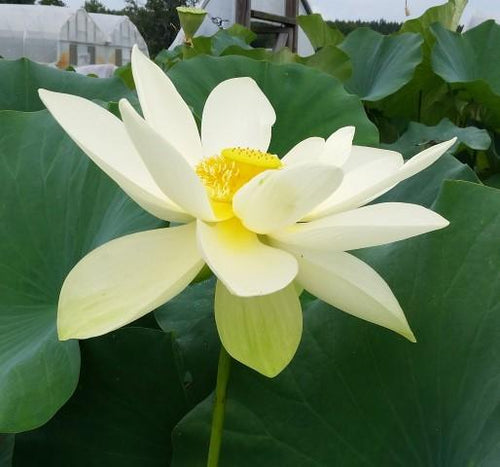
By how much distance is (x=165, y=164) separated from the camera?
0.98 feet

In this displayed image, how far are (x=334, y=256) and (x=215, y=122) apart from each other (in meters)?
0.18

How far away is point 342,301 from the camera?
1.08ft

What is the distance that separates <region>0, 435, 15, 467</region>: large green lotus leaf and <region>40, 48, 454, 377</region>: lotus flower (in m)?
0.29

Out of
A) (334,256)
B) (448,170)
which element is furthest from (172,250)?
(448,170)

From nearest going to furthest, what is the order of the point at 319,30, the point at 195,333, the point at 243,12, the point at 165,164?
the point at 165,164, the point at 195,333, the point at 319,30, the point at 243,12

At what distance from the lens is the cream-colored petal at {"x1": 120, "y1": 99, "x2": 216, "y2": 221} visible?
0.95 feet

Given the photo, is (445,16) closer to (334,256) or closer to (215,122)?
(215,122)

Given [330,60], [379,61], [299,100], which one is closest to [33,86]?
[299,100]

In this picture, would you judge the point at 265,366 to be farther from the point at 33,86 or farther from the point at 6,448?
the point at 33,86

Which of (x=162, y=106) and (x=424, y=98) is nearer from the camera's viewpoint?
(x=162, y=106)

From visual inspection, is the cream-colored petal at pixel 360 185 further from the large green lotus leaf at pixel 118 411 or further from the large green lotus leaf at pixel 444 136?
the large green lotus leaf at pixel 444 136

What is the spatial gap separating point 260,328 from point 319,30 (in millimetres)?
2090

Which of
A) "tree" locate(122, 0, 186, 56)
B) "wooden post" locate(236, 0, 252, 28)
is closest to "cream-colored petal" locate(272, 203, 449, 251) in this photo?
"wooden post" locate(236, 0, 252, 28)

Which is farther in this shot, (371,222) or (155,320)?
(155,320)
